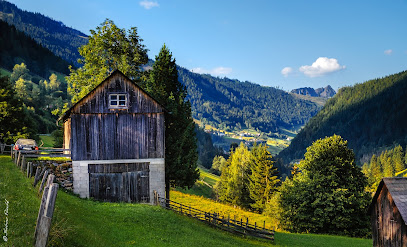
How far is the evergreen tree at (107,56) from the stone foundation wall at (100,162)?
11.9 m

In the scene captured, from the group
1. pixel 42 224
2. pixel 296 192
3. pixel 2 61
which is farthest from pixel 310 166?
pixel 2 61

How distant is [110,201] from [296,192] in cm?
2562

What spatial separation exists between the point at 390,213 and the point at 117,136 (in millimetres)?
24021

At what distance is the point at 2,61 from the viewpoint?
154500mm

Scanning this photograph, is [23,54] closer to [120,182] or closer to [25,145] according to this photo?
[25,145]

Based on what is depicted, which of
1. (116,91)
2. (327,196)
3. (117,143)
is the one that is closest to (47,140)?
(117,143)

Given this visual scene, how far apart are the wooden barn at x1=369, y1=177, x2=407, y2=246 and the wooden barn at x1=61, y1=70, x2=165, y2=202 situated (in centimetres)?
1892

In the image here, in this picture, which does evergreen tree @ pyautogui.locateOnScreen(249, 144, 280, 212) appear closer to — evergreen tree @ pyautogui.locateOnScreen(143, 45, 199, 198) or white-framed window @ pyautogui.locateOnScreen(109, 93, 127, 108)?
evergreen tree @ pyautogui.locateOnScreen(143, 45, 199, 198)

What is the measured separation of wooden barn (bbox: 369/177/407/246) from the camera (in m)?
21.9

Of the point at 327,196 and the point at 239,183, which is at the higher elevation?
the point at 327,196

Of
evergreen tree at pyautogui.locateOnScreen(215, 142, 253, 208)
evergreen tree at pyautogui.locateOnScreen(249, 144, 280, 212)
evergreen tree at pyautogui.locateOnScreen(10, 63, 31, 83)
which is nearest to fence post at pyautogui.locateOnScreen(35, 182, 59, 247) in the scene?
evergreen tree at pyautogui.locateOnScreen(249, 144, 280, 212)

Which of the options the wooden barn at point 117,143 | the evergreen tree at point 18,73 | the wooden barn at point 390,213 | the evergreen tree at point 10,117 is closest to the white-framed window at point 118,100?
the wooden barn at point 117,143

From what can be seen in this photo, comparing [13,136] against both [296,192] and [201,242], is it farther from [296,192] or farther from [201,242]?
[296,192]

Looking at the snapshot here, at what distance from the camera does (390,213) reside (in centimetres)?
2339
